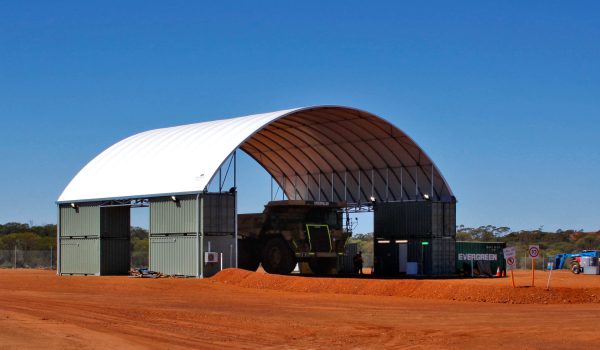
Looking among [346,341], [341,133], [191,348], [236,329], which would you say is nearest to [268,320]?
[236,329]

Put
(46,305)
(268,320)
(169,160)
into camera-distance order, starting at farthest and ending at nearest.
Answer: (169,160)
(46,305)
(268,320)

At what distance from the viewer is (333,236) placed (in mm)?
41688

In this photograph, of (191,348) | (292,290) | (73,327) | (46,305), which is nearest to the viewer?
(191,348)

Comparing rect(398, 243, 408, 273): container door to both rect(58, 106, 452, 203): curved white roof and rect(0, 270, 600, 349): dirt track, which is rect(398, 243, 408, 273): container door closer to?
rect(58, 106, 452, 203): curved white roof

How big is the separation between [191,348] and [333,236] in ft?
86.4

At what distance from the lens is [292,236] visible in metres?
40.3

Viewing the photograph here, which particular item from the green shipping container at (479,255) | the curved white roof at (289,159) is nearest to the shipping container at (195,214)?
the curved white roof at (289,159)

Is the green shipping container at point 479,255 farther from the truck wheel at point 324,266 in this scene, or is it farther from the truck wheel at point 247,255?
the truck wheel at point 247,255

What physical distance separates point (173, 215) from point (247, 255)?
4.66m

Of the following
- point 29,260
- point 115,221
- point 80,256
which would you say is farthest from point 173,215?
point 29,260

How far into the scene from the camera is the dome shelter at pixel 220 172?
3950cm

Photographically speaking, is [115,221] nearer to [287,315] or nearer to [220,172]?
[220,172]

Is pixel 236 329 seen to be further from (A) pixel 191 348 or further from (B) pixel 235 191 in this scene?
(B) pixel 235 191

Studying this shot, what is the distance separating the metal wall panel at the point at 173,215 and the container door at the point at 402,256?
45.1 feet
